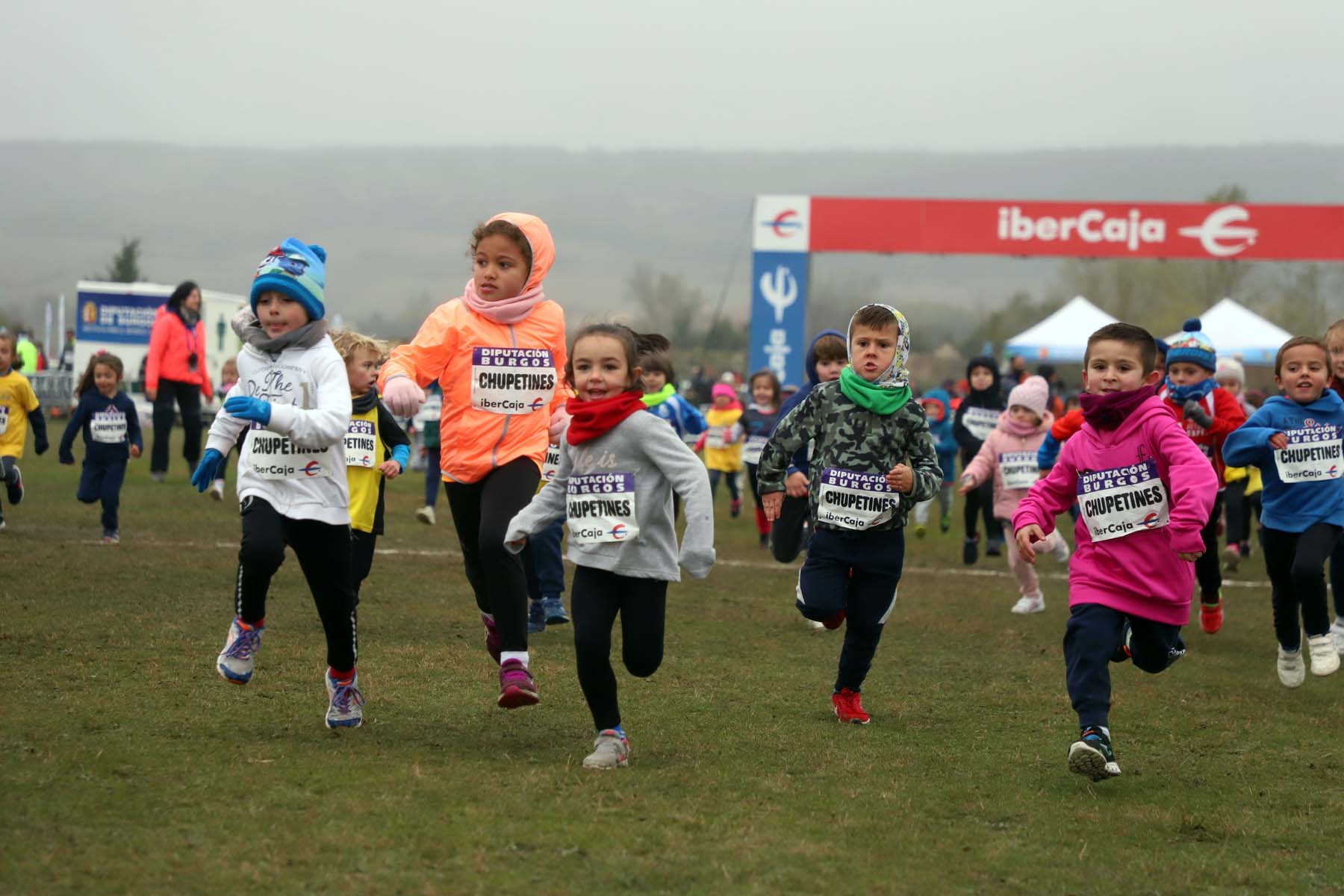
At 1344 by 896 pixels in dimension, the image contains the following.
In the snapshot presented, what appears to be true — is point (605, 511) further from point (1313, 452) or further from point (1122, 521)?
point (1313, 452)

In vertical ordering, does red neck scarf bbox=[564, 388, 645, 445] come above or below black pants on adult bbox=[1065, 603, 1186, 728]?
above

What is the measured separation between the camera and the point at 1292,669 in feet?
27.6

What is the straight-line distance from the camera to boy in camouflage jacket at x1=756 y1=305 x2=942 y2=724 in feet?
22.7

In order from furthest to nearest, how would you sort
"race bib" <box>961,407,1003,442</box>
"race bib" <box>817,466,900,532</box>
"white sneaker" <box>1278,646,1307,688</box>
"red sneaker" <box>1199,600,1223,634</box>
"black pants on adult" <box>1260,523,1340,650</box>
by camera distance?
"race bib" <box>961,407,1003,442</box>, "red sneaker" <box>1199,600,1223,634</box>, "white sneaker" <box>1278,646,1307,688</box>, "black pants on adult" <box>1260,523,1340,650</box>, "race bib" <box>817,466,900,532</box>

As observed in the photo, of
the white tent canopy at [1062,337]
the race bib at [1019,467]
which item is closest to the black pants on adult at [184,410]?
the race bib at [1019,467]

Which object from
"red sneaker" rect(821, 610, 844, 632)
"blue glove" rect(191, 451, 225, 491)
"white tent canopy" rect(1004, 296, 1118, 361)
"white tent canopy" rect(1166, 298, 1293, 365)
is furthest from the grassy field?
"white tent canopy" rect(1004, 296, 1118, 361)

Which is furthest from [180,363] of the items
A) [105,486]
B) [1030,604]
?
[1030,604]

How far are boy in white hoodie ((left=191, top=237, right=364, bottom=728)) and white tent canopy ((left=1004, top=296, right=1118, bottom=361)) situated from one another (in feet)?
97.9

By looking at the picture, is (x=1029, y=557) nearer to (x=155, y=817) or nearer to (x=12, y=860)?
(x=155, y=817)

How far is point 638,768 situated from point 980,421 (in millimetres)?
9431

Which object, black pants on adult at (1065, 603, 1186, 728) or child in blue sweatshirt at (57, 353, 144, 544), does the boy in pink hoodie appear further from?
child in blue sweatshirt at (57, 353, 144, 544)

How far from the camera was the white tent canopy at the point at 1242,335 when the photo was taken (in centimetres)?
3350

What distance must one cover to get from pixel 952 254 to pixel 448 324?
30845 mm

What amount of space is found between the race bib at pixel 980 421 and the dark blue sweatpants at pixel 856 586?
25.1 ft
